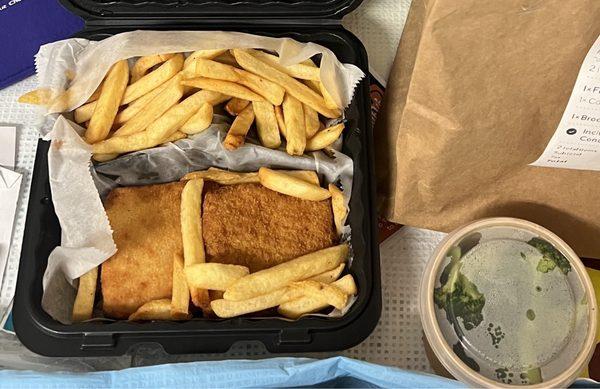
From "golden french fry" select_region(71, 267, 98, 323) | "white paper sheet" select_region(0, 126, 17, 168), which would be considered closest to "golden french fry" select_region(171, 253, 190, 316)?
"golden french fry" select_region(71, 267, 98, 323)

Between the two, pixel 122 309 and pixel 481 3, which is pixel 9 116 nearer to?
pixel 122 309

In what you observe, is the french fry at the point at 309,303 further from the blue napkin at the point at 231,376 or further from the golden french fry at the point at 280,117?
the golden french fry at the point at 280,117

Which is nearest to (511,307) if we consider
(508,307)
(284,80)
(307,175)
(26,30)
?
(508,307)

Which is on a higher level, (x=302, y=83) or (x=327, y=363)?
(x=302, y=83)

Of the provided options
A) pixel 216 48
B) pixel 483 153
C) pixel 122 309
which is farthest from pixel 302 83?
pixel 122 309

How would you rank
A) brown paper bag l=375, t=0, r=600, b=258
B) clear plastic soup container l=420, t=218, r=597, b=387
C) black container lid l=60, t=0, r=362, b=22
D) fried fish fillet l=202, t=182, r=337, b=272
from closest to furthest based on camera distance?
brown paper bag l=375, t=0, r=600, b=258 < clear plastic soup container l=420, t=218, r=597, b=387 < fried fish fillet l=202, t=182, r=337, b=272 < black container lid l=60, t=0, r=362, b=22

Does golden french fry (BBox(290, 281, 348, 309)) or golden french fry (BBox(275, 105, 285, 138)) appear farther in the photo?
golden french fry (BBox(275, 105, 285, 138))

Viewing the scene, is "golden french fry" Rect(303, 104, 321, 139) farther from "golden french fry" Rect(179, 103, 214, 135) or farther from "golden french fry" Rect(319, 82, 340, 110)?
"golden french fry" Rect(179, 103, 214, 135)
